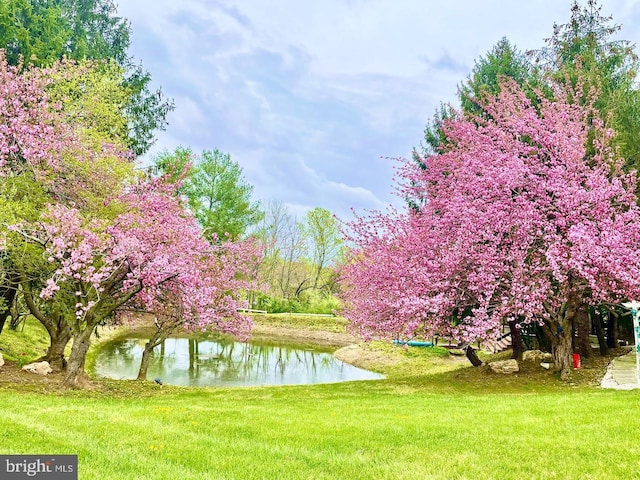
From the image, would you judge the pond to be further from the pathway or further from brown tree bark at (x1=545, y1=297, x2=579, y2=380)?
the pathway

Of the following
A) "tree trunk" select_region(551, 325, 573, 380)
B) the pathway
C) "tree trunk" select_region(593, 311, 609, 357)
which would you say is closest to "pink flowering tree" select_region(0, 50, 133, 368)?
"tree trunk" select_region(551, 325, 573, 380)

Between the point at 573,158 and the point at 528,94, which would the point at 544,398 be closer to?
the point at 573,158

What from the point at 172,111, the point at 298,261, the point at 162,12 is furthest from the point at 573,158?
the point at 298,261

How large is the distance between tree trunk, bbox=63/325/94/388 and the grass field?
2079 mm

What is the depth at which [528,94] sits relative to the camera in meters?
18.9

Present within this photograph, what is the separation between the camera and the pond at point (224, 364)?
21.2 meters

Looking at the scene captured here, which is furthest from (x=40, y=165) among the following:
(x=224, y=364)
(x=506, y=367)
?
(x=224, y=364)

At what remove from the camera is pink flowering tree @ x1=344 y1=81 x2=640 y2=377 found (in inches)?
496

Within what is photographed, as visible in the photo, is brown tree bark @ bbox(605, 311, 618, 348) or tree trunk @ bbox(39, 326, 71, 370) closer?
tree trunk @ bbox(39, 326, 71, 370)

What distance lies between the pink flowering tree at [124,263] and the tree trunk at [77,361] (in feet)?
0.08

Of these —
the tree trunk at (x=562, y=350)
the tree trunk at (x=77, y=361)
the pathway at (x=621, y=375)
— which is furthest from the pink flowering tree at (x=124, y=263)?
the pathway at (x=621, y=375)

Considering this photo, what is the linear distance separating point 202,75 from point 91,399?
3260 cm

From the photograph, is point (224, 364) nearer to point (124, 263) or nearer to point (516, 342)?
point (124, 263)

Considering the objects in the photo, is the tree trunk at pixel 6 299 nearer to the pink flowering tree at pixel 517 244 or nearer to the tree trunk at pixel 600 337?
the pink flowering tree at pixel 517 244
